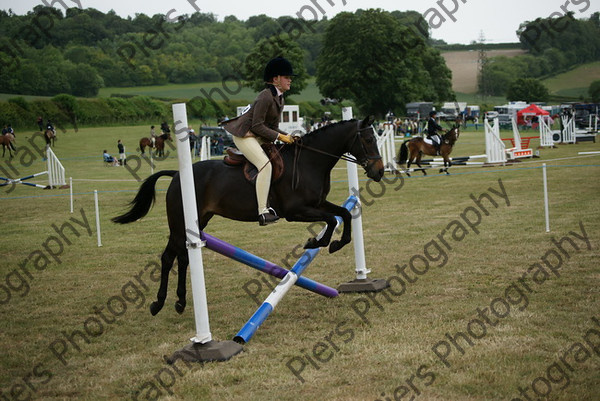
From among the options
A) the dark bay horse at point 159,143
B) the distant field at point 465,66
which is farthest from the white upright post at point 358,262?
the distant field at point 465,66

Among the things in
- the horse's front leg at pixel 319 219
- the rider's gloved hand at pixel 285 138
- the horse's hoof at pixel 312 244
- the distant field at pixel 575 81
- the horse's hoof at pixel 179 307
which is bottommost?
the horse's hoof at pixel 179 307

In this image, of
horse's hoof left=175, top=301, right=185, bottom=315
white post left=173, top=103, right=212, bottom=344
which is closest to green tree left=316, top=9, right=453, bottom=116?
horse's hoof left=175, top=301, right=185, bottom=315

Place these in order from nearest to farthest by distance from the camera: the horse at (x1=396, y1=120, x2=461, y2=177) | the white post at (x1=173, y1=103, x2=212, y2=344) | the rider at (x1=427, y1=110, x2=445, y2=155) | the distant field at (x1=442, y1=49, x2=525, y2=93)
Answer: the white post at (x1=173, y1=103, x2=212, y2=344), the horse at (x1=396, y1=120, x2=461, y2=177), the rider at (x1=427, y1=110, x2=445, y2=155), the distant field at (x1=442, y1=49, x2=525, y2=93)

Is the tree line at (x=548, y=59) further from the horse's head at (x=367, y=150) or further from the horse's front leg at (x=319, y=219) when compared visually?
the horse's front leg at (x=319, y=219)

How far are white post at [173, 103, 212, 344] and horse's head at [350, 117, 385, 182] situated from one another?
2148 mm

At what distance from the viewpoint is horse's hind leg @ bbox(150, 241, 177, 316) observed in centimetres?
594

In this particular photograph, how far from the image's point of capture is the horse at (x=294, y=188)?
609 cm

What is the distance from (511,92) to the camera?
80062 millimetres

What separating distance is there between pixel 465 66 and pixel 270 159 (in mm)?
104506

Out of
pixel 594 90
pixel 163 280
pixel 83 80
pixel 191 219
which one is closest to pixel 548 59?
pixel 594 90

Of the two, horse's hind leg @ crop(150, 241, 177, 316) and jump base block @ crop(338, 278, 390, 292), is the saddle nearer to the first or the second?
horse's hind leg @ crop(150, 241, 177, 316)

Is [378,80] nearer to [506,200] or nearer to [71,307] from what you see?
[506,200]

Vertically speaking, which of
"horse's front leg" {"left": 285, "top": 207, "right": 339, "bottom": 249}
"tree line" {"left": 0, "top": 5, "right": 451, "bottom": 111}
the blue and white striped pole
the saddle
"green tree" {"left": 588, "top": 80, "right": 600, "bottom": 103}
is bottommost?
the blue and white striped pole

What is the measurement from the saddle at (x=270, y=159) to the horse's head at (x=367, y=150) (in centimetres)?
83
